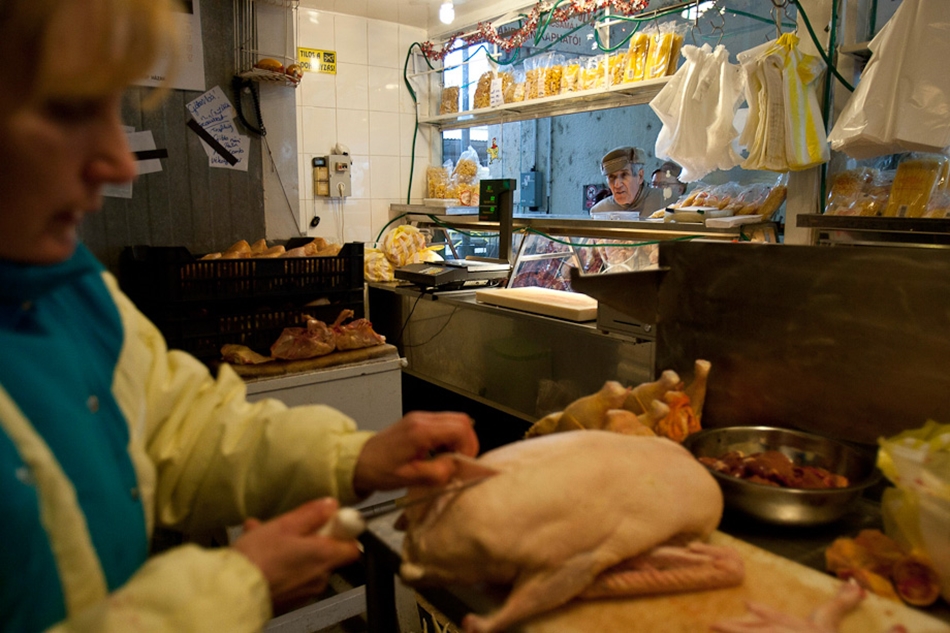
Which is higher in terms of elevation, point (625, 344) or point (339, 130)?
point (339, 130)

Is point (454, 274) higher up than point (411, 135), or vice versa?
point (411, 135)

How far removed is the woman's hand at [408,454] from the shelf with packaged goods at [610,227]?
214 centimetres

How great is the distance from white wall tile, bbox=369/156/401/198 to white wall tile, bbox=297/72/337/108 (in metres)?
0.53

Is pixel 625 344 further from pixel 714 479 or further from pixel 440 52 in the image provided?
pixel 440 52

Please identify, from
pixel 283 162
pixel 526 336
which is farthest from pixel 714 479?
pixel 283 162

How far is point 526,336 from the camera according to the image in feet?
10.3

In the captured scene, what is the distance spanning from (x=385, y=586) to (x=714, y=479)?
24.8 inches

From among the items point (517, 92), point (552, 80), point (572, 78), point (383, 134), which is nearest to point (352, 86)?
point (383, 134)

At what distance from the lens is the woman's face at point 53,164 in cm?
60

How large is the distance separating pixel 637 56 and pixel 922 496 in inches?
→ 118

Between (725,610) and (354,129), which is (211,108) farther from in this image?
(725,610)

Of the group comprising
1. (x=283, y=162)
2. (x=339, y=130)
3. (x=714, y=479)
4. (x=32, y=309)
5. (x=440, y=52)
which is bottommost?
(x=714, y=479)

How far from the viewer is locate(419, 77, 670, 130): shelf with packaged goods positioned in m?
3.52

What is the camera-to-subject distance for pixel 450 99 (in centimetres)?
503
